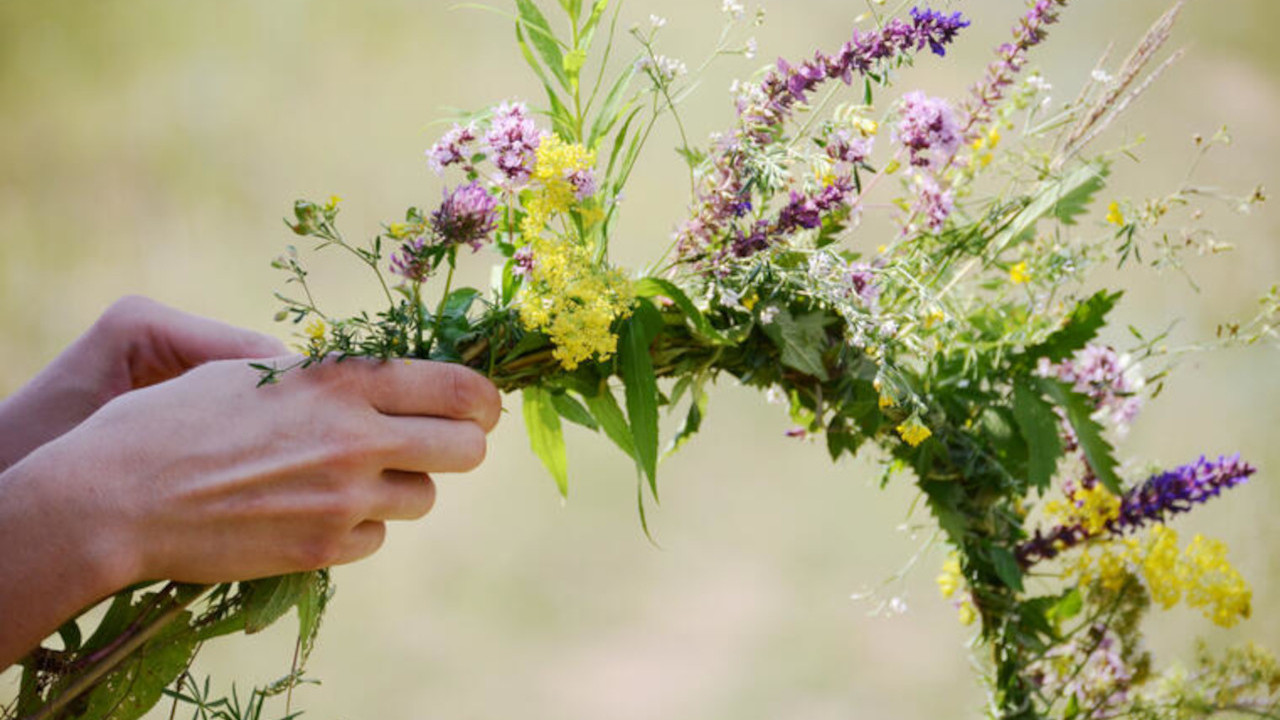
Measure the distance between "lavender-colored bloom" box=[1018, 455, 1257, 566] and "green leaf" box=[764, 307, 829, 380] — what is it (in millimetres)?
361

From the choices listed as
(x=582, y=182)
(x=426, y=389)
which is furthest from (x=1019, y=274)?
(x=426, y=389)

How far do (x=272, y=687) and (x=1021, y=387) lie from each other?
654mm

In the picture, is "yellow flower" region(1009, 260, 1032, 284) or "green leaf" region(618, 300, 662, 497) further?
"yellow flower" region(1009, 260, 1032, 284)

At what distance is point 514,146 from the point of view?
810mm

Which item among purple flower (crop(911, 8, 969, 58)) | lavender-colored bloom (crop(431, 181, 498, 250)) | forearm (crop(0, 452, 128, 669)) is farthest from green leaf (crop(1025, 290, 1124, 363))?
forearm (crop(0, 452, 128, 669))

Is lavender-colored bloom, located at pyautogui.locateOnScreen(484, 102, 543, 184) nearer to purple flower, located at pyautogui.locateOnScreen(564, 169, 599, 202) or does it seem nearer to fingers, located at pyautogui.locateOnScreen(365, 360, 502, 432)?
purple flower, located at pyautogui.locateOnScreen(564, 169, 599, 202)

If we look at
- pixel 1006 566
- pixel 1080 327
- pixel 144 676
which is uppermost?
pixel 1080 327

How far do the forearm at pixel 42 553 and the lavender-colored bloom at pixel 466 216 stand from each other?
28 centimetres

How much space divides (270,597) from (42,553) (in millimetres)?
154

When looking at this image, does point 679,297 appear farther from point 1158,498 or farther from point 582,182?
point 1158,498

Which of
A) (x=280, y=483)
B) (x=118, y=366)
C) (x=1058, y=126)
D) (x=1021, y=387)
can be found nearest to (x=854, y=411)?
(x=1021, y=387)

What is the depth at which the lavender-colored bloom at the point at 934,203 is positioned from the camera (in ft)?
3.21

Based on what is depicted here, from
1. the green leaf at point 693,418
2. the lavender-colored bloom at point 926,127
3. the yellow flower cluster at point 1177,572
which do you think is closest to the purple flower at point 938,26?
the lavender-colored bloom at point 926,127

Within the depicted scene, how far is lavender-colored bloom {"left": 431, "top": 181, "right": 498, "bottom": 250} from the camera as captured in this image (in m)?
0.77
